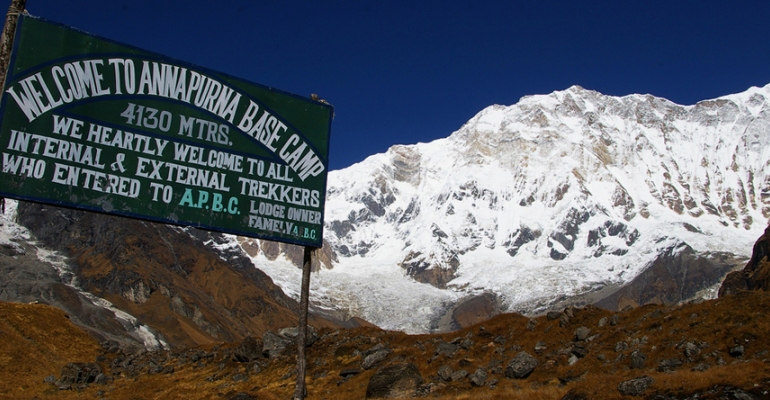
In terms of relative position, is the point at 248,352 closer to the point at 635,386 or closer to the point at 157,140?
the point at 157,140

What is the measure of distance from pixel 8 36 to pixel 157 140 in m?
3.62

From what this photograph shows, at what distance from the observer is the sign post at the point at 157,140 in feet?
43.3

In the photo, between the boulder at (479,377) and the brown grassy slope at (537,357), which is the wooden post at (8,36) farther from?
the boulder at (479,377)

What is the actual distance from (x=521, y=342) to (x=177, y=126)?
2491 centimetres

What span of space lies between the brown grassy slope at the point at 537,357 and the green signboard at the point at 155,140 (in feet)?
32.0

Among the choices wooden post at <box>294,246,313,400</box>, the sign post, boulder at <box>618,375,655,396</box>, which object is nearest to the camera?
the sign post

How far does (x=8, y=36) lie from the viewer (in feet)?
42.0

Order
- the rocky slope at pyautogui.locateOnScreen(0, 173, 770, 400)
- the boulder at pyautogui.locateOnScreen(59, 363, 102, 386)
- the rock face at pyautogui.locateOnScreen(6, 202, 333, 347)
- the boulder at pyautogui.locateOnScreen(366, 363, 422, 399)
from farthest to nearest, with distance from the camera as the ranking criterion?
the rock face at pyautogui.locateOnScreen(6, 202, 333, 347) < the boulder at pyautogui.locateOnScreen(59, 363, 102, 386) < the boulder at pyautogui.locateOnScreen(366, 363, 422, 399) < the rocky slope at pyautogui.locateOnScreen(0, 173, 770, 400)

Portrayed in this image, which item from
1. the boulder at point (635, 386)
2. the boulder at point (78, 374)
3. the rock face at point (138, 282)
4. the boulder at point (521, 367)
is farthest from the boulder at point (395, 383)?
the rock face at point (138, 282)

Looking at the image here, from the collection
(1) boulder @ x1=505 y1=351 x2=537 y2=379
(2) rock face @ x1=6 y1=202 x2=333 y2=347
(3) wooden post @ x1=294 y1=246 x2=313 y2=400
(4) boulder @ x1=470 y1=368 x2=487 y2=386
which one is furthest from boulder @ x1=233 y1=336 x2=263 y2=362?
(2) rock face @ x1=6 y1=202 x2=333 y2=347

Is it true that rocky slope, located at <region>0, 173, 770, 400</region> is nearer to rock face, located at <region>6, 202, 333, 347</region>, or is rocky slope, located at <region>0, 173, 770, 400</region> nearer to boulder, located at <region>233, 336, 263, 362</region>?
boulder, located at <region>233, 336, 263, 362</region>

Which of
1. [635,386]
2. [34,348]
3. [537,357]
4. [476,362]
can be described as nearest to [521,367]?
[537,357]

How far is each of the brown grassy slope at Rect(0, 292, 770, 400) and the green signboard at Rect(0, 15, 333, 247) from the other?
9.75 metres

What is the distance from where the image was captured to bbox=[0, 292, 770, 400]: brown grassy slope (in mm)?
18375
